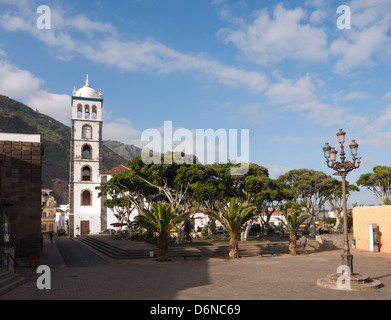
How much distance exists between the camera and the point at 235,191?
3859 centimetres

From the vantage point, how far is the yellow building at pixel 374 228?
3058 cm

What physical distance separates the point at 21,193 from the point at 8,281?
8352mm

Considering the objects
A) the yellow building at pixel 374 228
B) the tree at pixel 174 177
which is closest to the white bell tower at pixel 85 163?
the tree at pixel 174 177

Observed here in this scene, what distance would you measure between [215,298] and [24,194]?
15.1m

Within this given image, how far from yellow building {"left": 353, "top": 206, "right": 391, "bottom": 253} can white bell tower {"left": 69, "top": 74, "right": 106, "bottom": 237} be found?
125 ft

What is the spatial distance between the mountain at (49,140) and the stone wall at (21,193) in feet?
365

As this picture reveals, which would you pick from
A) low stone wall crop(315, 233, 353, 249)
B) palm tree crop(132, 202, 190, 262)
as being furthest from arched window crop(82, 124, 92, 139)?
low stone wall crop(315, 233, 353, 249)

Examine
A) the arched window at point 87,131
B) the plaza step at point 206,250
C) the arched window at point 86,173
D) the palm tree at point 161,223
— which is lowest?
the plaza step at point 206,250

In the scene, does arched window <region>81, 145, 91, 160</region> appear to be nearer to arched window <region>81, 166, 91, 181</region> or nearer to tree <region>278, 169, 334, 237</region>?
arched window <region>81, 166, 91, 181</region>

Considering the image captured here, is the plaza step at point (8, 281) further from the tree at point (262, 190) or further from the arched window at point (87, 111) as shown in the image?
the arched window at point (87, 111)

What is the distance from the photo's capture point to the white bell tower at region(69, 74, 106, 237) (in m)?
56.4

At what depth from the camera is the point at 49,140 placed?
162000 mm

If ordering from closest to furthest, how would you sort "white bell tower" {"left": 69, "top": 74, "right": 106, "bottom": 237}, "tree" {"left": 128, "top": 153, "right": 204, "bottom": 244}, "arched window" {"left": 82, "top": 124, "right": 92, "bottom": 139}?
"tree" {"left": 128, "top": 153, "right": 204, "bottom": 244} → "white bell tower" {"left": 69, "top": 74, "right": 106, "bottom": 237} → "arched window" {"left": 82, "top": 124, "right": 92, "bottom": 139}

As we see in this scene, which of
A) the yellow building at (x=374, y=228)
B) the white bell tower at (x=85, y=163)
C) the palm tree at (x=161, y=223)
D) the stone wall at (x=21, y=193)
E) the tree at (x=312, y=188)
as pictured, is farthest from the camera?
the white bell tower at (x=85, y=163)
